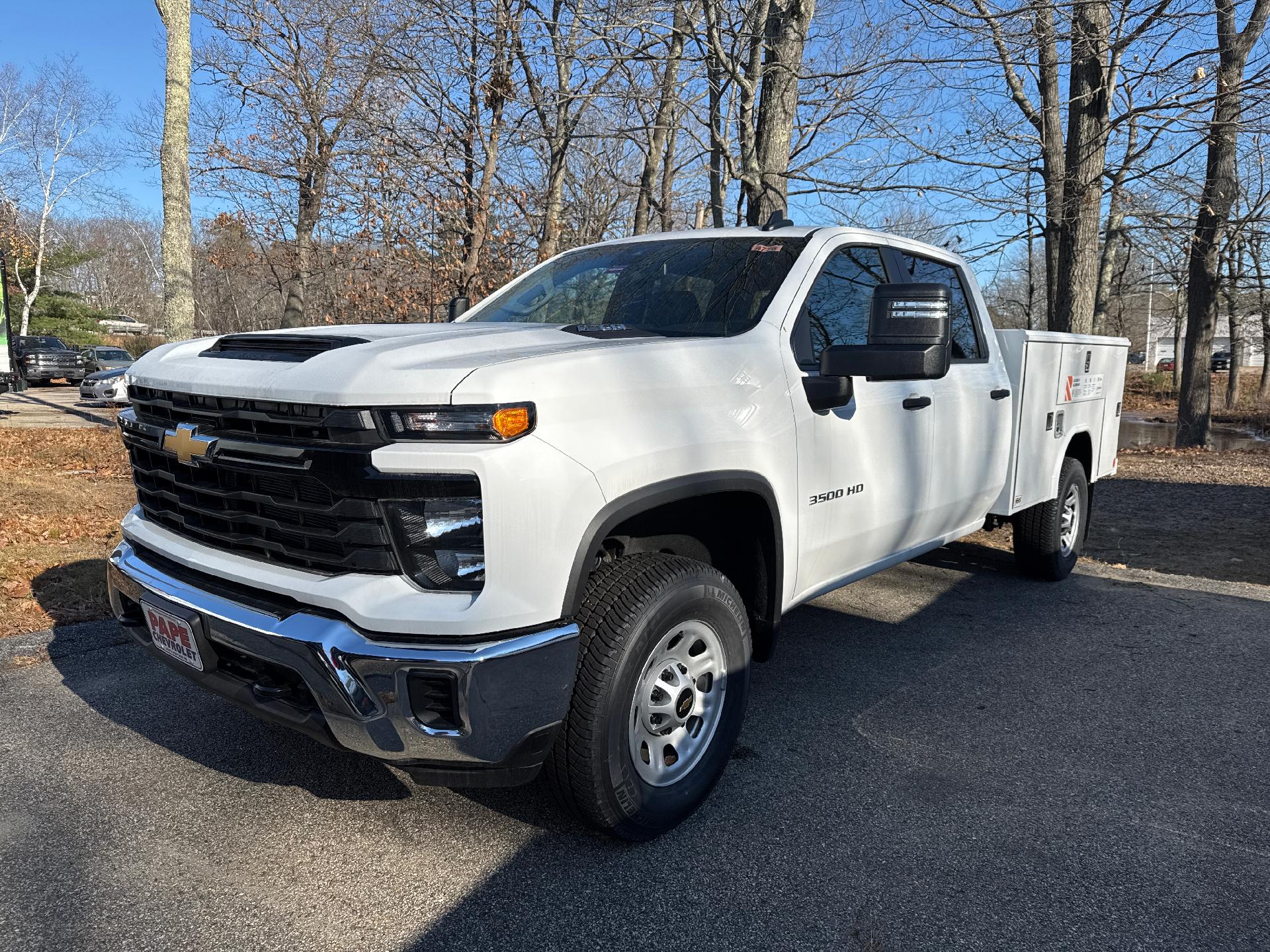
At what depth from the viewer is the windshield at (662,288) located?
3.56m

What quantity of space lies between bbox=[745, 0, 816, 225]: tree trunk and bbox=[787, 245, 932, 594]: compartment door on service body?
17.5 ft

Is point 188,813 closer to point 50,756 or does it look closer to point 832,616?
point 50,756

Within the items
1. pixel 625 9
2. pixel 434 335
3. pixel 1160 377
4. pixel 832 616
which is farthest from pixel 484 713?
pixel 1160 377

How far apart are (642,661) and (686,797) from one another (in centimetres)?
57

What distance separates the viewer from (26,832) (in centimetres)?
289

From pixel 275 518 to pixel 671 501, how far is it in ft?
3.73

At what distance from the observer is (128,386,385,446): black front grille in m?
2.38

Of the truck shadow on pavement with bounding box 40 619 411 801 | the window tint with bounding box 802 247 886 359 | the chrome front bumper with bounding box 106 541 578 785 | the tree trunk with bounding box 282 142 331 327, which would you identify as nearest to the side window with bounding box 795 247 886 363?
the window tint with bounding box 802 247 886 359

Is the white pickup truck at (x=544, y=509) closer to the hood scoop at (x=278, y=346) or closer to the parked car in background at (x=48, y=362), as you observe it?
the hood scoop at (x=278, y=346)

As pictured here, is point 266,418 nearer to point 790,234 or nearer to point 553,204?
point 790,234

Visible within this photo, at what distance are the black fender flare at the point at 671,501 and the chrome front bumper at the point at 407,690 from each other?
0.45 ft

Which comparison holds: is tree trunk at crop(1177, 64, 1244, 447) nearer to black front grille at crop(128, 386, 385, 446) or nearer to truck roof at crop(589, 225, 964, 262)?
truck roof at crop(589, 225, 964, 262)

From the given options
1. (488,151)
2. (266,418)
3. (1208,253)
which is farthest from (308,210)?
(1208,253)

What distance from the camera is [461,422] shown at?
234 cm
